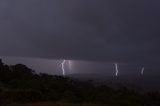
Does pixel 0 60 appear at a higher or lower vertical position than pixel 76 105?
higher

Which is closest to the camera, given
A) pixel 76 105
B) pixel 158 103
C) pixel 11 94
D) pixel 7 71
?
pixel 76 105

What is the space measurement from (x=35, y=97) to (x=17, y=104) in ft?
19.4

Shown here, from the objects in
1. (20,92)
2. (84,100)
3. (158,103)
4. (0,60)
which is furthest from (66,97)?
(0,60)

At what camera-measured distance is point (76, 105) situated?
47.2 meters

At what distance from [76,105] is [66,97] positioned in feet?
26.5

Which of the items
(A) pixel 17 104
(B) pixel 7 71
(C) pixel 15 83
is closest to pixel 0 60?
(B) pixel 7 71

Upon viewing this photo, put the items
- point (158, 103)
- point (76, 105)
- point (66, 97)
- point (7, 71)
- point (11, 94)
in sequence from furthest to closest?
point (7, 71), point (158, 103), point (66, 97), point (11, 94), point (76, 105)

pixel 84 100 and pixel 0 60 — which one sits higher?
pixel 0 60

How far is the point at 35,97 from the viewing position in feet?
174

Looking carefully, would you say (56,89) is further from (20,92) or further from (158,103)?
(158,103)

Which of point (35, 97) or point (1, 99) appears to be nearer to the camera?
point (1, 99)

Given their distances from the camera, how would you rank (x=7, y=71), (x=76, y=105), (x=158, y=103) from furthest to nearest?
(x=7, y=71), (x=158, y=103), (x=76, y=105)

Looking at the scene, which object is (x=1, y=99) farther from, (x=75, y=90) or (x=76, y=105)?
(x=75, y=90)

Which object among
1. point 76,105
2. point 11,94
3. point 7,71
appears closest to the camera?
point 76,105
